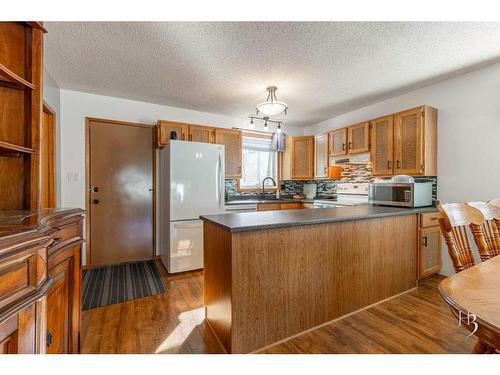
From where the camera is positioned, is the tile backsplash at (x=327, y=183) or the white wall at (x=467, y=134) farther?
the tile backsplash at (x=327, y=183)

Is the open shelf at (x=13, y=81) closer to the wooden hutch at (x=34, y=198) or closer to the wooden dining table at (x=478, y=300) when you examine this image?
the wooden hutch at (x=34, y=198)

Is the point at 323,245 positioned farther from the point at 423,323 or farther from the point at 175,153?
the point at 175,153

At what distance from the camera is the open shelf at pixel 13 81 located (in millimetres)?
1249

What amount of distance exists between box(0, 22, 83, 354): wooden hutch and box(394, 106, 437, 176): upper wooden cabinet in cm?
340

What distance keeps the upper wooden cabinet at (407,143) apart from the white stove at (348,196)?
0.64m

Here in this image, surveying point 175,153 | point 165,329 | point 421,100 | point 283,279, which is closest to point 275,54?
point 175,153

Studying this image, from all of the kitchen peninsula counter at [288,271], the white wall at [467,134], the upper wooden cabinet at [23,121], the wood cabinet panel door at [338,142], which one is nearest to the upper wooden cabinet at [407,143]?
the white wall at [467,134]

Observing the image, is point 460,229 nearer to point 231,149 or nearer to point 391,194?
point 391,194

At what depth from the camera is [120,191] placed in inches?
136

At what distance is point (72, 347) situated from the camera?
141 cm

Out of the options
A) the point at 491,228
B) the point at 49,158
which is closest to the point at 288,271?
the point at 491,228

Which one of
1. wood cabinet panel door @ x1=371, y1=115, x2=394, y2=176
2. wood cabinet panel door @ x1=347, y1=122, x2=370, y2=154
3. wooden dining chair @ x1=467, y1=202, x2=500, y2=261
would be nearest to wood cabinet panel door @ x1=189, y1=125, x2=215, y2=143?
wood cabinet panel door @ x1=347, y1=122, x2=370, y2=154

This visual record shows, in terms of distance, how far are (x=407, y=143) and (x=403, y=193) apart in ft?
2.29

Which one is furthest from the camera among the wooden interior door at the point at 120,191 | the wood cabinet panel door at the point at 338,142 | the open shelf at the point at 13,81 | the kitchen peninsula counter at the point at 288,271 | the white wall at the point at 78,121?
the wood cabinet panel door at the point at 338,142
